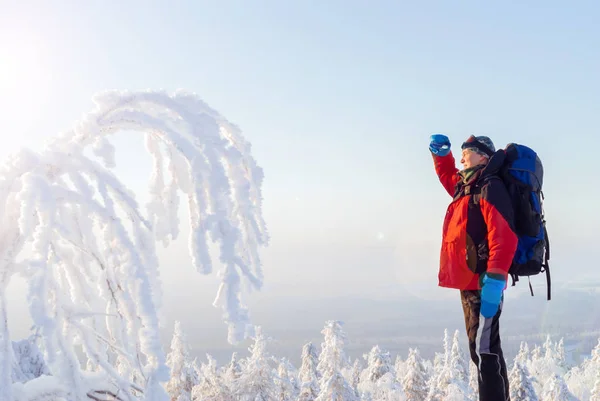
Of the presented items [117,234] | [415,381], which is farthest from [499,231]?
[415,381]

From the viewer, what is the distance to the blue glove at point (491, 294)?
4.40m

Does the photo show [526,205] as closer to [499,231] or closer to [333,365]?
[499,231]

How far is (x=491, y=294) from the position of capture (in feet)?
14.5

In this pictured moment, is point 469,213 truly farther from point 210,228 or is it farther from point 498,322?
point 210,228

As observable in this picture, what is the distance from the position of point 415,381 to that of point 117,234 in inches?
1145

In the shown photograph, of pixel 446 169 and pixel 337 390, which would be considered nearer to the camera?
pixel 446 169

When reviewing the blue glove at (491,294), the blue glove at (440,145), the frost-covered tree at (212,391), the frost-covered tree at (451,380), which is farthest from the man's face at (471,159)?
the frost-covered tree at (451,380)

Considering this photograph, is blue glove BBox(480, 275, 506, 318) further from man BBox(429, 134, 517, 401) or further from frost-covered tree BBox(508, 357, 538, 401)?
frost-covered tree BBox(508, 357, 538, 401)

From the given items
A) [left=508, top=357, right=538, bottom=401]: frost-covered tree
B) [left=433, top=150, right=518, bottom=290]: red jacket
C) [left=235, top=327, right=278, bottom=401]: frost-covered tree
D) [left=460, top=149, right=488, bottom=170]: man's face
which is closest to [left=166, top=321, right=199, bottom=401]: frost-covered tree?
[left=235, top=327, right=278, bottom=401]: frost-covered tree

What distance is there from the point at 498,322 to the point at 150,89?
3993mm

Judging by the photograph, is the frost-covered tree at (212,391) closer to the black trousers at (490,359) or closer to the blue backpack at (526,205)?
the black trousers at (490,359)

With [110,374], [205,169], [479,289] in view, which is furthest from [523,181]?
[110,374]

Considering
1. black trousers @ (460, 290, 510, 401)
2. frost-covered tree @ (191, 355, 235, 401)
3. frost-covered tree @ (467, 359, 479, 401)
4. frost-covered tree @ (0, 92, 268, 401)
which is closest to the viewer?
frost-covered tree @ (0, 92, 268, 401)

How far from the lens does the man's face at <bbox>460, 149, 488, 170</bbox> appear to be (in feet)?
16.8
